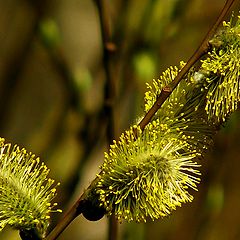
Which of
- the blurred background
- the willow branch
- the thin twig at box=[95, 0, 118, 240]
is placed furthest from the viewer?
the blurred background

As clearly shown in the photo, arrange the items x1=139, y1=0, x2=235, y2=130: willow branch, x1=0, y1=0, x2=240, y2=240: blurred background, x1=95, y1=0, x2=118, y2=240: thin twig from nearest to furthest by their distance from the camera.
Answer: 1. x1=139, y1=0, x2=235, y2=130: willow branch
2. x1=95, y1=0, x2=118, y2=240: thin twig
3. x1=0, y1=0, x2=240, y2=240: blurred background

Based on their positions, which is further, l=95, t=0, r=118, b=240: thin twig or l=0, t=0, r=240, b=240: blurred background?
l=0, t=0, r=240, b=240: blurred background

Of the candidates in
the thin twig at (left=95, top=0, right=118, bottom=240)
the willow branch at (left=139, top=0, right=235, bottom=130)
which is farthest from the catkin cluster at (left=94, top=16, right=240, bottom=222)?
the thin twig at (left=95, top=0, right=118, bottom=240)

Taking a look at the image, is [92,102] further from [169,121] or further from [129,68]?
[169,121]

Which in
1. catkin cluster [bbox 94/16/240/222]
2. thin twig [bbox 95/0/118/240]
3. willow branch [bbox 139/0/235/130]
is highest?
thin twig [bbox 95/0/118/240]

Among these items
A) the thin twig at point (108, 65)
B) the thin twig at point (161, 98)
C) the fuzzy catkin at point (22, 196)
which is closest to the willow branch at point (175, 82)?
the thin twig at point (161, 98)

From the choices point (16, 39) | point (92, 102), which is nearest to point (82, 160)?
point (92, 102)

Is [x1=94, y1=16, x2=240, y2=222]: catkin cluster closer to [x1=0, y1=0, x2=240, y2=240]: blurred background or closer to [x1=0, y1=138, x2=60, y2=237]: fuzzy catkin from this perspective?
[x1=0, y1=138, x2=60, y2=237]: fuzzy catkin

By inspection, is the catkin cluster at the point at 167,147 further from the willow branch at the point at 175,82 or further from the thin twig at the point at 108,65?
the thin twig at the point at 108,65

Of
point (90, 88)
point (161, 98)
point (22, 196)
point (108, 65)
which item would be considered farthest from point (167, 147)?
point (90, 88)
